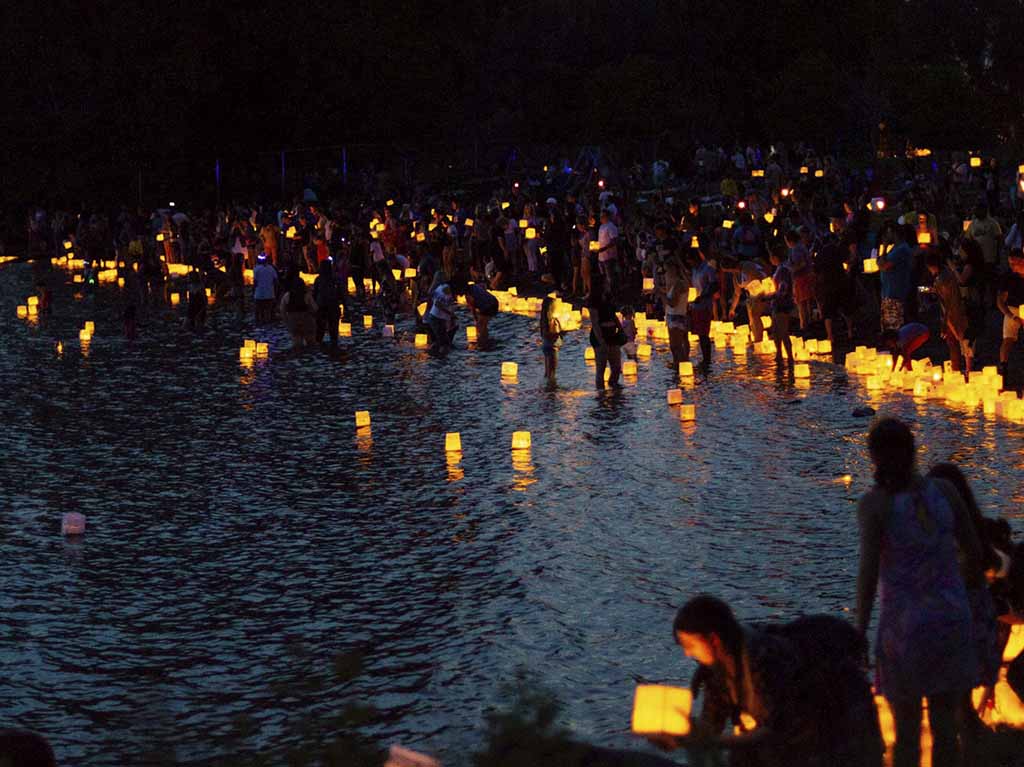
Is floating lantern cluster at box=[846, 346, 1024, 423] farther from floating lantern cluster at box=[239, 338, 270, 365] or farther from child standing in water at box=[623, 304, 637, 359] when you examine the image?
floating lantern cluster at box=[239, 338, 270, 365]

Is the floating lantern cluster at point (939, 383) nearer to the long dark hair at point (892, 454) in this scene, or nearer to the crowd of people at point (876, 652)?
the crowd of people at point (876, 652)

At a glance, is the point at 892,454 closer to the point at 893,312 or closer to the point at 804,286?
the point at 893,312

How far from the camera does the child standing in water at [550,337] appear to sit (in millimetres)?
22938

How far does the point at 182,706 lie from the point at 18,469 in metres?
8.95

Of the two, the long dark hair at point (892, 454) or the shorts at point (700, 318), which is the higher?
the long dark hair at point (892, 454)

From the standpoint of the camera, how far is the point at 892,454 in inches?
291

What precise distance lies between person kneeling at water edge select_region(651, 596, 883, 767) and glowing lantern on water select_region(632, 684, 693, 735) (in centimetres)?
33

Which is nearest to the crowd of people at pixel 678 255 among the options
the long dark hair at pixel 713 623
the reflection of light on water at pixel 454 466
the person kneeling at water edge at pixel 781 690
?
the reflection of light on water at pixel 454 466

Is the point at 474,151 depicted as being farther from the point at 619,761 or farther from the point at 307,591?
the point at 619,761

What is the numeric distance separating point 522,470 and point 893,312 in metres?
8.22

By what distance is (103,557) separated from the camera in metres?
14.3

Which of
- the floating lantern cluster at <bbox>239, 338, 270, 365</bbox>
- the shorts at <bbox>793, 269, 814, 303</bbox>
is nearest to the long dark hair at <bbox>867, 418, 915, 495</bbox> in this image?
the shorts at <bbox>793, 269, 814, 303</bbox>

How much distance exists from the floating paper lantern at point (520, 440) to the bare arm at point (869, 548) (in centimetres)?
1099

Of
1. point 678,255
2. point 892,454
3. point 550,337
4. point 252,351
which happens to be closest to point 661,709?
point 892,454
